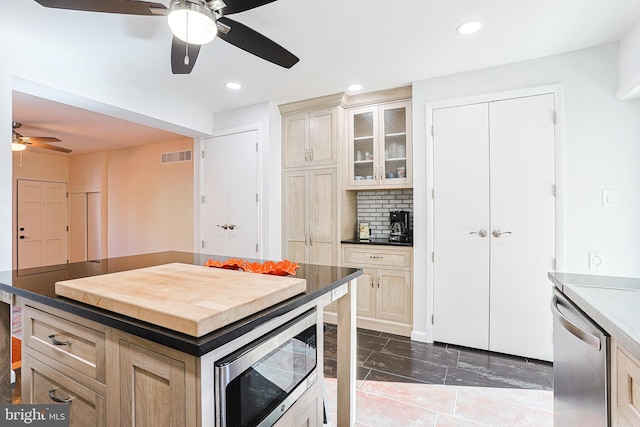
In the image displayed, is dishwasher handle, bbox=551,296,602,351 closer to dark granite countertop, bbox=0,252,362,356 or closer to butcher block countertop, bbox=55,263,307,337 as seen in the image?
dark granite countertop, bbox=0,252,362,356

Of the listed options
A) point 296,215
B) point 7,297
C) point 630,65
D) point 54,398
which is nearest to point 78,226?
point 296,215

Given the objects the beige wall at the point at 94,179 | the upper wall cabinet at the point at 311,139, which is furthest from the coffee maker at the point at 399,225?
the beige wall at the point at 94,179

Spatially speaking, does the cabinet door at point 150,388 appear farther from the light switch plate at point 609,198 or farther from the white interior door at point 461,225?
the light switch plate at point 609,198

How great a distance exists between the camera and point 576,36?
7.36 ft

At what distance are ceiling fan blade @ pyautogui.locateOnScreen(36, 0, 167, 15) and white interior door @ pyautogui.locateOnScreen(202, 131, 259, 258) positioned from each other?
2.14 meters

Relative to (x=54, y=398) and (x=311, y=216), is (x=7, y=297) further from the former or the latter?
(x=311, y=216)

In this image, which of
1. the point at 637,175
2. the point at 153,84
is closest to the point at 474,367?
the point at 637,175

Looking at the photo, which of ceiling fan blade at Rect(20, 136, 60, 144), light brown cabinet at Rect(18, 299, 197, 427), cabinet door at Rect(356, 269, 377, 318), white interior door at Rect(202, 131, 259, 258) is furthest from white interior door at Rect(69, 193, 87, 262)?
light brown cabinet at Rect(18, 299, 197, 427)

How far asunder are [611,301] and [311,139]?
2931mm

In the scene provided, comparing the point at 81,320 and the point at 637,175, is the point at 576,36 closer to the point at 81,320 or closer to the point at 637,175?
the point at 637,175

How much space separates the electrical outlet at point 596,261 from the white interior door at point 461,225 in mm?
705

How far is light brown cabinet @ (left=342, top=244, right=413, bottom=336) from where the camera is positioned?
3117mm

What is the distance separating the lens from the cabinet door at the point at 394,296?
312cm

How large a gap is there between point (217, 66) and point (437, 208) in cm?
232
